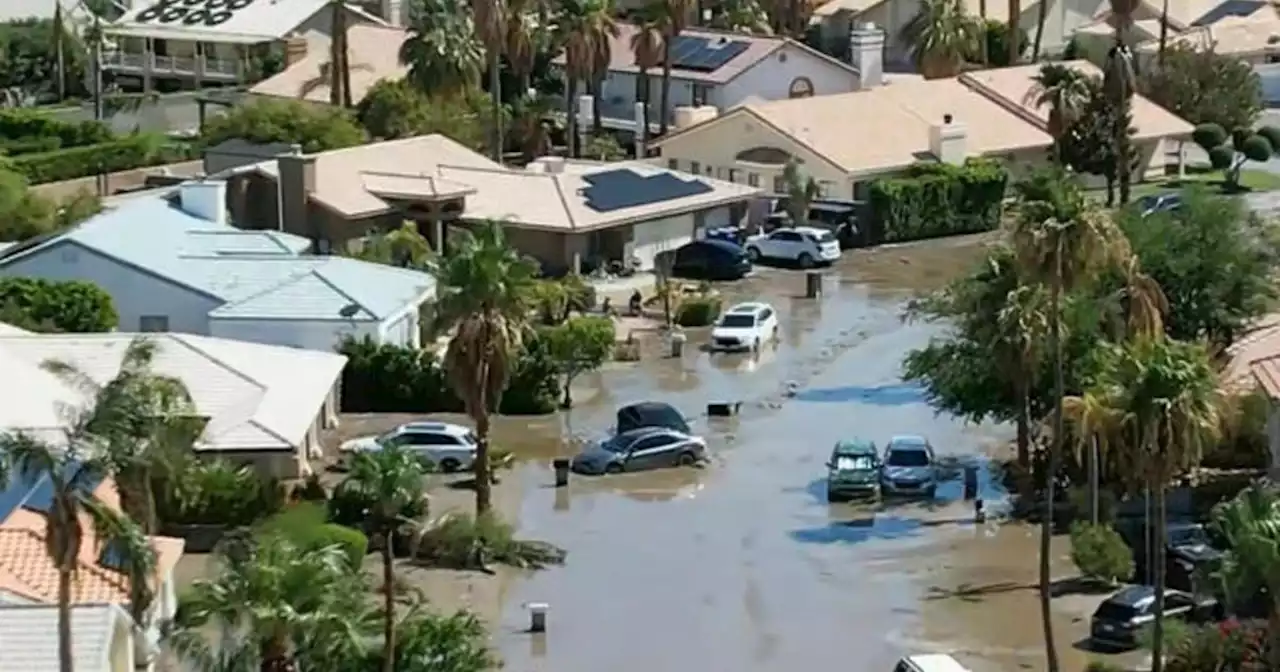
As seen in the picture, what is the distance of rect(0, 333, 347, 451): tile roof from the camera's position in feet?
148

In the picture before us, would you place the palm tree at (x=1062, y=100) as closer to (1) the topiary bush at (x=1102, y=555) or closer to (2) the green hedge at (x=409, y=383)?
(2) the green hedge at (x=409, y=383)

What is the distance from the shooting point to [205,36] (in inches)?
3829

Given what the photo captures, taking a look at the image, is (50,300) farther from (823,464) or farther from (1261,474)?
(1261,474)

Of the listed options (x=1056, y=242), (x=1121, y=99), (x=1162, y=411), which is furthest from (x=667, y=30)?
(x=1162, y=411)

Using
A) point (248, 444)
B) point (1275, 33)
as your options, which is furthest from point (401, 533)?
point (1275, 33)

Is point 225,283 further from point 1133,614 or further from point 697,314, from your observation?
point 1133,614

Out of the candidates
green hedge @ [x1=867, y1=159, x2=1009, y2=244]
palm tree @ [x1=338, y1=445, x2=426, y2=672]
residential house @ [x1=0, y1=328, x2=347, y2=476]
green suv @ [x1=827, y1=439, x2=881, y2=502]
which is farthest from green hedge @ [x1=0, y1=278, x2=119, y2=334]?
green hedge @ [x1=867, y1=159, x2=1009, y2=244]

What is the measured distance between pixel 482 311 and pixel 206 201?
19.7 m

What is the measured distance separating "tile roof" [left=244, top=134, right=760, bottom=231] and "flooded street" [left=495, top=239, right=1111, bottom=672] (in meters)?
8.51

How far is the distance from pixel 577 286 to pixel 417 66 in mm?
18070

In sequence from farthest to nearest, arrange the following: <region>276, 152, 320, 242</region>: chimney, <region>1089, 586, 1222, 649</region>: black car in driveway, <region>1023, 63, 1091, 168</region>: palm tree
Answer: <region>1023, 63, 1091, 168</region>: palm tree
<region>276, 152, 320, 242</region>: chimney
<region>1089, 586, 1222, 649</region>: black car in driveway

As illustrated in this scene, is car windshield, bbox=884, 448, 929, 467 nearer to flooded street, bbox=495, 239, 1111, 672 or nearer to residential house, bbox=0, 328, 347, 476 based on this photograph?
flooded street, bbox=495, 239, 1111, 672

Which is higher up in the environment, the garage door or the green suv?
the garage door

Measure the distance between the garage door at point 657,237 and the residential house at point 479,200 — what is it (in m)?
0.02
